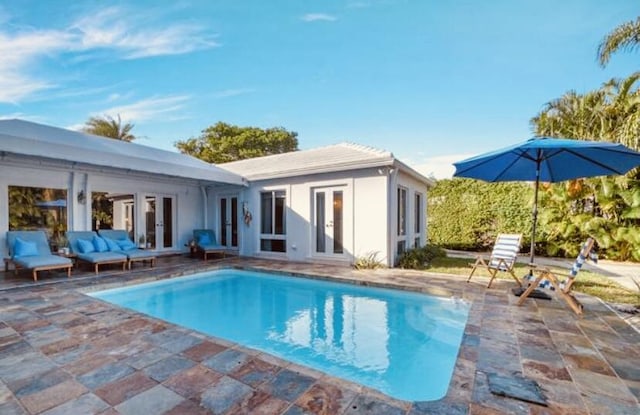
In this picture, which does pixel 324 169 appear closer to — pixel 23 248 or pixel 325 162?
pixel 325 162

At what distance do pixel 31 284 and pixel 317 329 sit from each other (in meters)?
6.44

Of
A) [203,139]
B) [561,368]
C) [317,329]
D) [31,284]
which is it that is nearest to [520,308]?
[561,368]

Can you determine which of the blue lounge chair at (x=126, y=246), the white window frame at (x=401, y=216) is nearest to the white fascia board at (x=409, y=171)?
the white window frame at (x=401, y=216)

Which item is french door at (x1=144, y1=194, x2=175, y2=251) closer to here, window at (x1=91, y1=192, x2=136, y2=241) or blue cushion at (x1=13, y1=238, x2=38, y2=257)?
window at (x1=91, y1=192, x2=136, y2=241)

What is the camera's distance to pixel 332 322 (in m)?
5.33

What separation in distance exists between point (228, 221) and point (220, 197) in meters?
1.10

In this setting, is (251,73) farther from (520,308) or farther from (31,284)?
(520,308)

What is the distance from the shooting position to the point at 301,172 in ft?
32.8

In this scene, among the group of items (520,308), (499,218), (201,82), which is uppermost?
(201,82)

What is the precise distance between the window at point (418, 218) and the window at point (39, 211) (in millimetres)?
11955

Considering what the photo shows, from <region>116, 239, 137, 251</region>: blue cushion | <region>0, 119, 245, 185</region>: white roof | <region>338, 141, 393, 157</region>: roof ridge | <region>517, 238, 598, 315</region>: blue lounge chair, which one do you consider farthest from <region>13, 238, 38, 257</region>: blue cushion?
<region>517, 238, 598, 315</region>: blue lounge chair

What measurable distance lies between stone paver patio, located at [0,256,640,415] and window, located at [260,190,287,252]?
6.34 meters

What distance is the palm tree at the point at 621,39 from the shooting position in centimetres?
808

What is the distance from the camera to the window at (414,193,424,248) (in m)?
11.9
